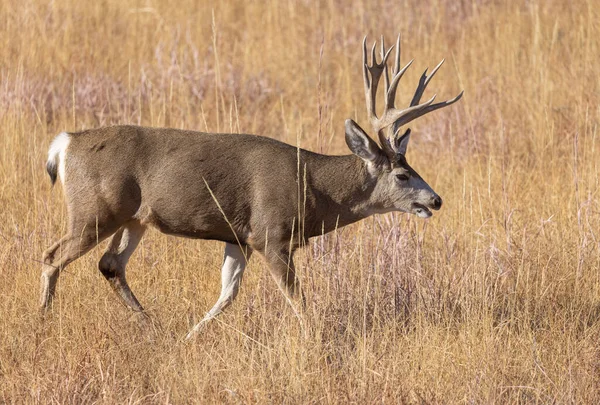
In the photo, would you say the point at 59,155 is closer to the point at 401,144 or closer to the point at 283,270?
the point at 283,270

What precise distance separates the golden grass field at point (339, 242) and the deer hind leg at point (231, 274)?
0.27 ft

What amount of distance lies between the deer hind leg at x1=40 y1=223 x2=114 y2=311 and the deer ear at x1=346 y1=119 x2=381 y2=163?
147 centimetres

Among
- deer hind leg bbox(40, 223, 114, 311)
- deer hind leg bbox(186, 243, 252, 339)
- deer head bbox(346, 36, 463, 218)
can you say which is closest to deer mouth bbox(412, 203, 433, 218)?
deer head bbox(346, 36, 463, 218)

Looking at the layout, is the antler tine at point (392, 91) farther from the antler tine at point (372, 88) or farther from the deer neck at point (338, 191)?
the deer neck at point (338, 191)

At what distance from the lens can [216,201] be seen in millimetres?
5547

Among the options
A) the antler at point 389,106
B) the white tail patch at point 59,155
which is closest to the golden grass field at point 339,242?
the antler at point 389,106

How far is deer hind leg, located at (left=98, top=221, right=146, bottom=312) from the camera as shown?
19.7 feet

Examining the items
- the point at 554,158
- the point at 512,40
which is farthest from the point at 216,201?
the point at 512,40

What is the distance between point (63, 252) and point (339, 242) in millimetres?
1722

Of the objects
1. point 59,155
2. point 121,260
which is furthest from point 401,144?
point 59,155

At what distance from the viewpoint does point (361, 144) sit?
19.9 feet

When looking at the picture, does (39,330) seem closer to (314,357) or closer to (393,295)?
(314,357)

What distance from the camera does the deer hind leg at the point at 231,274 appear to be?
597cm

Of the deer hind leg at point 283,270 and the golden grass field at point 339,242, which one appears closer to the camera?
the golden grass field at point 339,242
